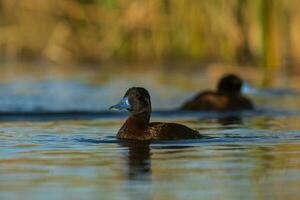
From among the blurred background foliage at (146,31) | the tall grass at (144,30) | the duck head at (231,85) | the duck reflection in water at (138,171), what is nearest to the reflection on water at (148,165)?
the duck reflection in water at (138,171)

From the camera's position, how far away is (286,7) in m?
22.0

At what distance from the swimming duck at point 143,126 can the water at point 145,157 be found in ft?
0.49

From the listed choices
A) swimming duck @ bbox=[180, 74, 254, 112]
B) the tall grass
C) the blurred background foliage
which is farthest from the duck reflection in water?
the tall grass

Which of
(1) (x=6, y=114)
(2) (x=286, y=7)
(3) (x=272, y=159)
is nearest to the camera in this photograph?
(3) (x=272, y=159)

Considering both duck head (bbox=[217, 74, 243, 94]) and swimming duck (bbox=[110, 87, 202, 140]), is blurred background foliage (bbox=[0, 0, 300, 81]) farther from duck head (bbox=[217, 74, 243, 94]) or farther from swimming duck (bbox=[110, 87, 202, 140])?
swimming duck (bbox=[110, 87, 202, 140])

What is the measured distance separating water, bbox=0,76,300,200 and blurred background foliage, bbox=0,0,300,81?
5.37m

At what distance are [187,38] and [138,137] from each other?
1163 cm

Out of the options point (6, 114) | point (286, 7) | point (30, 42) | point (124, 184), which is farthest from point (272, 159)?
point (30, 42)

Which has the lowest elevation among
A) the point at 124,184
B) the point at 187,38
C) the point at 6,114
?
the point at 124,184

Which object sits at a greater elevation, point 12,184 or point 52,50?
point 52,50

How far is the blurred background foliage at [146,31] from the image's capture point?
872 inches

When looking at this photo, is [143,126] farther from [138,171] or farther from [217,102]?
[217,102]

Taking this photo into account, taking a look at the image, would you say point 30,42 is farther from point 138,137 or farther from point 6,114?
point 138,137

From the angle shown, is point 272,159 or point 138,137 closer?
point 272,159
